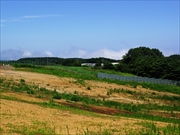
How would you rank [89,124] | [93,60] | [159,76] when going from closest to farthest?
[89,124] → [159,76] → [93,60]

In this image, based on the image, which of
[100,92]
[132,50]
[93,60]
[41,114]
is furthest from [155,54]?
[41,114]

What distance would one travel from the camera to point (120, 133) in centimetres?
1368

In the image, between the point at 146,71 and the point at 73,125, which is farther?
the point at 146,71

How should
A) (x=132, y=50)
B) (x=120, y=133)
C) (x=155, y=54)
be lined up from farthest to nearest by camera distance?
(x=155, y=54), (x=132, y=50), (x=120, y=133)

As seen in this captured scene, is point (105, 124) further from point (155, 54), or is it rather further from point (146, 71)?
point (155, 54)

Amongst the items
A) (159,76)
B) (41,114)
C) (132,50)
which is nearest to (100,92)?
(41,114)

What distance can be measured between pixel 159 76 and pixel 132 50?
44.5 meters

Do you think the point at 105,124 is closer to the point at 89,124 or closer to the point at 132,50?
the point at 89,124

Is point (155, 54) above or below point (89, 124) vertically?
above

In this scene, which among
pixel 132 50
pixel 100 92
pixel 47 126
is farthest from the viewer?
pixel 132 50

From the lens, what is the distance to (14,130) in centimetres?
1323

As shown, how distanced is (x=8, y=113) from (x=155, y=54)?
144654 millimetres

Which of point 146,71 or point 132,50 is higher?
point 132,50

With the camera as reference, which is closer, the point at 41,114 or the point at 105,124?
the point at 105,124
